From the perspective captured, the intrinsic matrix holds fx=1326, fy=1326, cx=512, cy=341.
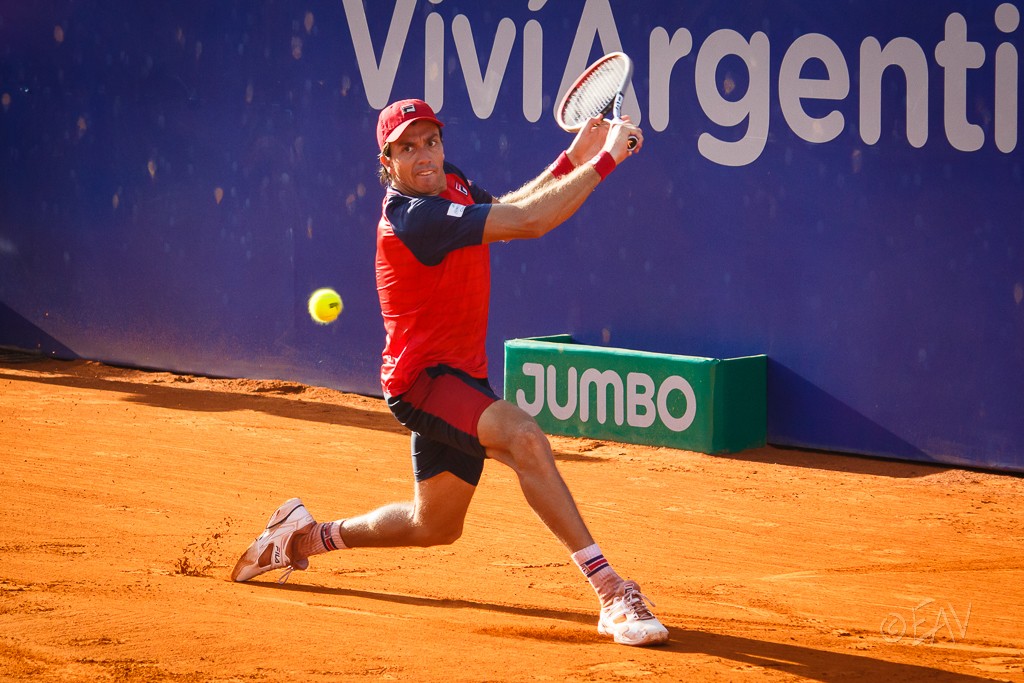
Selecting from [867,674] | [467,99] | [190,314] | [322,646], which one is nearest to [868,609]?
[867,674]

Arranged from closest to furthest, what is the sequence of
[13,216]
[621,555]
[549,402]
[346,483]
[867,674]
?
1. [867,674]
2. [621,555]
3. [346,483]
4. [549,402]
5. [13,216]

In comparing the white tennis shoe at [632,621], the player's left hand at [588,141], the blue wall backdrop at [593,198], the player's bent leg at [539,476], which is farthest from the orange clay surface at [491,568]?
the player's left hand at [588,141]

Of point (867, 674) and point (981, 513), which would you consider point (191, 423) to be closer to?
point (981, 513)

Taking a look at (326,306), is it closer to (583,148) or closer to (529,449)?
(583,148)

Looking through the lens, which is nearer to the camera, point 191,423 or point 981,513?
point 981,513

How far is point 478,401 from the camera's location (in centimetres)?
397

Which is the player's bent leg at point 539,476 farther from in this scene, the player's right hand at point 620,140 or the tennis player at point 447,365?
the player's right hand at point 620,140

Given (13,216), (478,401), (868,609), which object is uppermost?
(13,216)

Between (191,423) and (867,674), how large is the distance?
17.0ft

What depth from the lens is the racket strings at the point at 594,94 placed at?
15.0 feet

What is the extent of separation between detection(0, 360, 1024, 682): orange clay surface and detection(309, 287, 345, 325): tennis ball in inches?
38.9

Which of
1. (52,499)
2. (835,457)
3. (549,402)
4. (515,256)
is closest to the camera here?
(52,499)

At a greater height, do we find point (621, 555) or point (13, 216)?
point (13, 216)

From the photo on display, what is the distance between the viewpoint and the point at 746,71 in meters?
7.32
